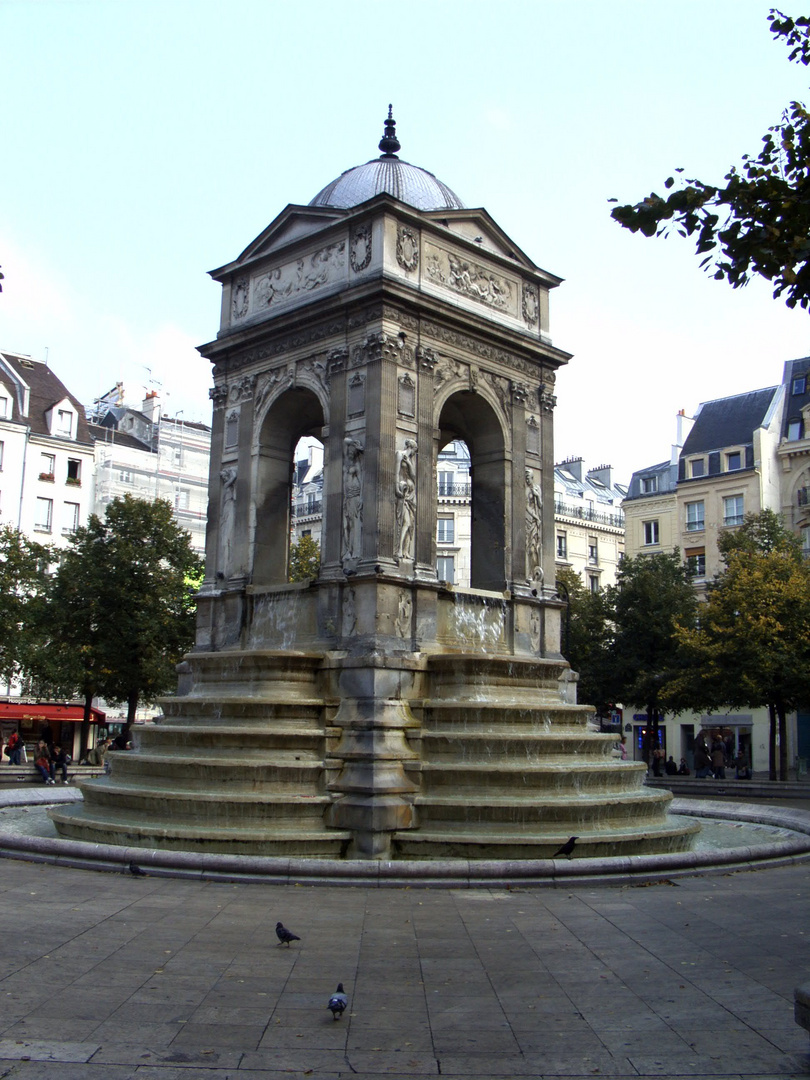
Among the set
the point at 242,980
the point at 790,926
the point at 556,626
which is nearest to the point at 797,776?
the point at 556,626

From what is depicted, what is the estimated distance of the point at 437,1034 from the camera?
7336 millimetres

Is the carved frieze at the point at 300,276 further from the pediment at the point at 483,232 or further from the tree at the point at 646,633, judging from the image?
the tree at the point at 646,633

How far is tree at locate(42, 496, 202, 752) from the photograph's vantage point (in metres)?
42.7

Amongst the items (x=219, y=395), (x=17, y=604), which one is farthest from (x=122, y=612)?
(x=219, y=395)

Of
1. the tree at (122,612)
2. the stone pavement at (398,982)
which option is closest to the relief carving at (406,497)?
the stone pavement at (398,982)

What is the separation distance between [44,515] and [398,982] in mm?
59768

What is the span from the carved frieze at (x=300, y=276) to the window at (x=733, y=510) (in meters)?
49.2

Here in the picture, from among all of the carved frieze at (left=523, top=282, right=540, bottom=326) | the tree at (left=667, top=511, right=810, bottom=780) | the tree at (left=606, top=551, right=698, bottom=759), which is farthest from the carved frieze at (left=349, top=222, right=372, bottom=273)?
the tree at (left=606, top=551, right=698, bottom=759)

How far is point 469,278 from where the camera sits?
21.7 meters

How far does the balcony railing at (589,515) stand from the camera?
8694cm

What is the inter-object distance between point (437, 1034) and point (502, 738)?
9147 millimetres

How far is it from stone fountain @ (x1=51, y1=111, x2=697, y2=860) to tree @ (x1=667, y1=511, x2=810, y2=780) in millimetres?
22991

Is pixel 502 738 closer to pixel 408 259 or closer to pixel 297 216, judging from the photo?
pixel 408 259

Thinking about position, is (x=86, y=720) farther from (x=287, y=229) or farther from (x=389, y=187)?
(x=389, y=187)
